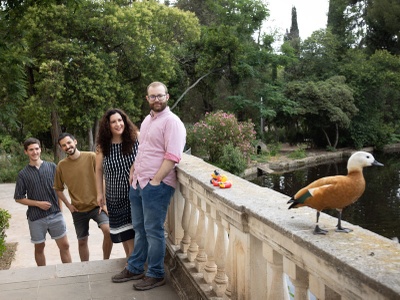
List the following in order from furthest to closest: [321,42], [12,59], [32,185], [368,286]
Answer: [321,42] < [12,59] < [32,185] < [368,286]

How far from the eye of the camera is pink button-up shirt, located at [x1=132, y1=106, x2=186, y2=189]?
3234 mm

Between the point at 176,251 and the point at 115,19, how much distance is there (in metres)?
16.2

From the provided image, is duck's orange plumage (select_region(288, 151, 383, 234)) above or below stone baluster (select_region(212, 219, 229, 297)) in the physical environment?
A: above

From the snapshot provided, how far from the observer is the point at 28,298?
348cm

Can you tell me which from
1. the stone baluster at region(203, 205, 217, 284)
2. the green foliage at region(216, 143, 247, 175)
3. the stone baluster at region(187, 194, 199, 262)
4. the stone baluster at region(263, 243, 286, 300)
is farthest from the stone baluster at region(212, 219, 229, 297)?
the green foliage at region(216, 143, 247, 175)

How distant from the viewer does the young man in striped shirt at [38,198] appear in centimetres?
482

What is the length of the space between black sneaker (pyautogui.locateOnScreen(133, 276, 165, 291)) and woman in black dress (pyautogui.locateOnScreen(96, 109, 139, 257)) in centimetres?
60

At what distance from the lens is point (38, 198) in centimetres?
486

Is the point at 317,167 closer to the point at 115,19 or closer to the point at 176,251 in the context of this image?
the point at 115,19

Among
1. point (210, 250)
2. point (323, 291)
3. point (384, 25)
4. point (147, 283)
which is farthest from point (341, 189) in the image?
point (384, 25)

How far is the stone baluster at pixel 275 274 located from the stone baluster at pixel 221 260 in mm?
696

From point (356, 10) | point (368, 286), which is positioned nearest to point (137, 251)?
point (368, 286)

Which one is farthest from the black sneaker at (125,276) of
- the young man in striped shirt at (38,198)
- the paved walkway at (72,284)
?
the young man in striped shirt at (38,198)

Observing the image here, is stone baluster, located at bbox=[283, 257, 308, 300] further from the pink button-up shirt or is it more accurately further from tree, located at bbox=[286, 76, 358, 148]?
tree, located at bbox=[286, 76, 358, 148]
